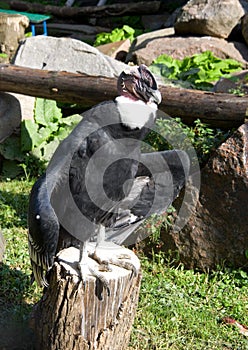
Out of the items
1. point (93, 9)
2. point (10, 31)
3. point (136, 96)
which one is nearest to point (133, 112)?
point (136, 96)

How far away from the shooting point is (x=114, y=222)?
12.1ft

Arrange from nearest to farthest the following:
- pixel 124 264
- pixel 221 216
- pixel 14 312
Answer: pixel 124 264, pixel 14 312, pixel 221 216

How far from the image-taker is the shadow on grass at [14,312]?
13.5ft

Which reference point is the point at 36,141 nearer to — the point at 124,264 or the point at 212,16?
the point at 124,264

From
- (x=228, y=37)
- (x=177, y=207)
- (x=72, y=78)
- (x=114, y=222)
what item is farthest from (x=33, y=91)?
(x=228, y=37)

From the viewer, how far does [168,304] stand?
4633 millimetres

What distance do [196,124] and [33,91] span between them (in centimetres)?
198

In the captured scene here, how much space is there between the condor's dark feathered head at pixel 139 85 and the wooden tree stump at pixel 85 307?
3.40 ft

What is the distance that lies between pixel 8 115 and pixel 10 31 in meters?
2.36

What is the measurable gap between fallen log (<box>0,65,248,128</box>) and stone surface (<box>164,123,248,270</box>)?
458mm

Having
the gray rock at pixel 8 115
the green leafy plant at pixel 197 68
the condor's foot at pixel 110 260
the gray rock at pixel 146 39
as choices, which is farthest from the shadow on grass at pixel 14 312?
the gray rock at pixel 146 39

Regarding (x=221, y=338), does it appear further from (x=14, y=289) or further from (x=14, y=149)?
(x=14, y=149)

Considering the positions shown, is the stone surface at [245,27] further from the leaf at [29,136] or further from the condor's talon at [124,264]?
the condor's talon at [124,264]

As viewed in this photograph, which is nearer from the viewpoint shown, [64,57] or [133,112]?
[133,112]
